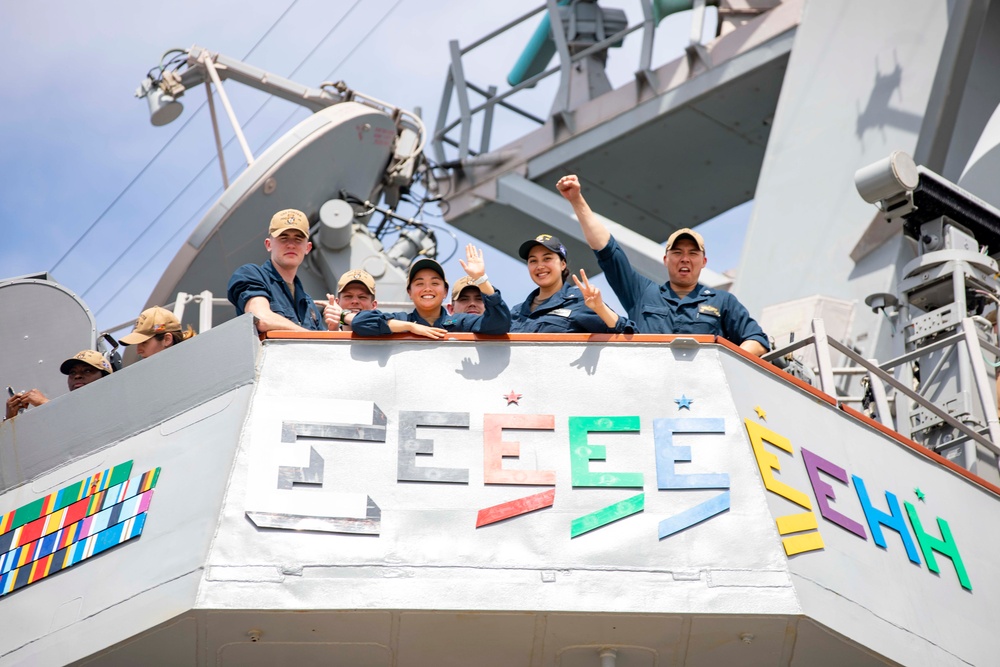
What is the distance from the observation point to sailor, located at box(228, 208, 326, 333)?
25.2 ft

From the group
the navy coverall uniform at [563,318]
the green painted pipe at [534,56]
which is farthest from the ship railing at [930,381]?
the green painted pipe at [534,56]

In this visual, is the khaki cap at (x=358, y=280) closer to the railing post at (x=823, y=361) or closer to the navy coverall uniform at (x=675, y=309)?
the navy coverall uniform at (x=675, y=309)

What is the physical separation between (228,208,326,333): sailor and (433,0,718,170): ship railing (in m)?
12.0

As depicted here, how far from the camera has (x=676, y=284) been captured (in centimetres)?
809

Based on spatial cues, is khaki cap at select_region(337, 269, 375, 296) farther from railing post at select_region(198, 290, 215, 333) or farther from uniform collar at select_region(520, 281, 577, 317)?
railing post at select_region(198, 290, 215, 333)

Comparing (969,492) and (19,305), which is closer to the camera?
(969,492)

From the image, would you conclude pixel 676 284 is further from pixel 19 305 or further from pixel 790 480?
pixel 19 305

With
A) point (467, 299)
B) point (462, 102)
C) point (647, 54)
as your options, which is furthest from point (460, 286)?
point (462, 102)

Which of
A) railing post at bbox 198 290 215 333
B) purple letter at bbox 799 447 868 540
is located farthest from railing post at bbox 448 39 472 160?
purple letter at bbox 799 447 868 540

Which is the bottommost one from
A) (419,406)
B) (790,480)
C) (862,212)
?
(790,480)

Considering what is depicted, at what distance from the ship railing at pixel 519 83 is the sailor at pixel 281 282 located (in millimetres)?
11988

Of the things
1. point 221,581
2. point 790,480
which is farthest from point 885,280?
point 221,581

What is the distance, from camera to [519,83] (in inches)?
854

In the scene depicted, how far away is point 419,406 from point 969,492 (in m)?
3.47
